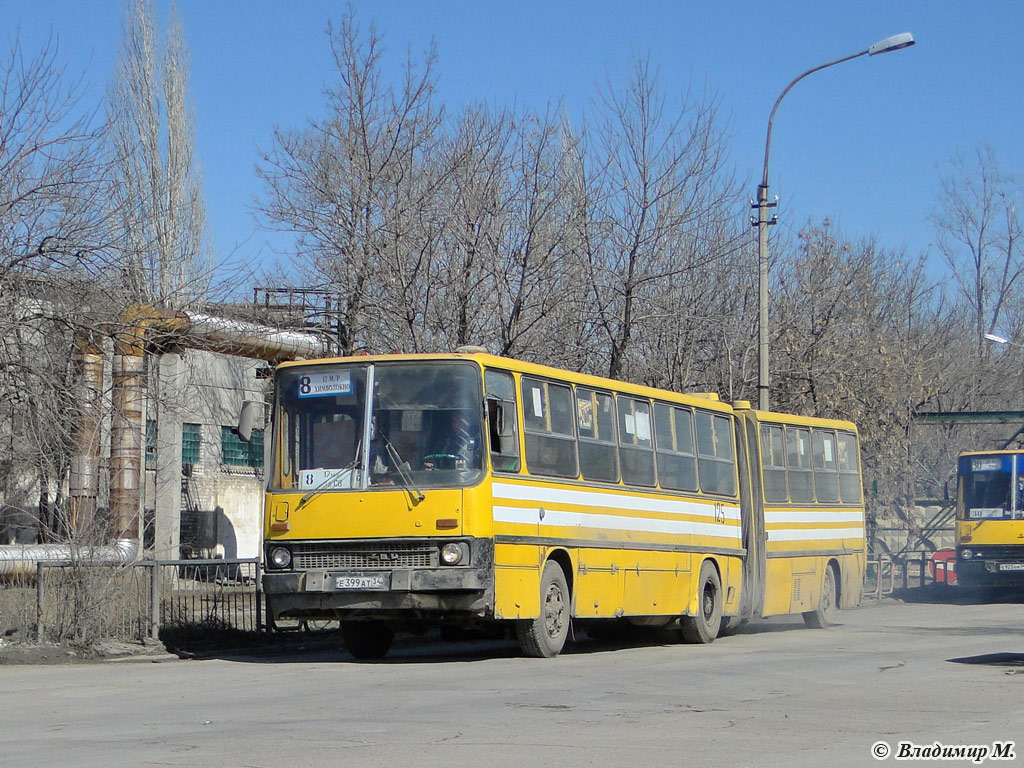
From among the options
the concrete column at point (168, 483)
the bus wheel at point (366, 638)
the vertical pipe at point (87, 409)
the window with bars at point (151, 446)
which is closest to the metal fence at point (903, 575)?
the concrete column at point (168, 483)

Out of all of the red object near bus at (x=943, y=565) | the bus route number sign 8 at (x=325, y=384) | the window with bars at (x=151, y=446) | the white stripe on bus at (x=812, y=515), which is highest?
the window with bars at (x=151, y=446)

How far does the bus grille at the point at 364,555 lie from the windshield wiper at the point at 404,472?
1.48ft

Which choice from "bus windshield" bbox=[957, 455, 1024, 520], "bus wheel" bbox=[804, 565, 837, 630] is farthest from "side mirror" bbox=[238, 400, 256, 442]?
"bus windshield" bbox=[957, 455, 1024, 520]

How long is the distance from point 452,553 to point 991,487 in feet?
63.7

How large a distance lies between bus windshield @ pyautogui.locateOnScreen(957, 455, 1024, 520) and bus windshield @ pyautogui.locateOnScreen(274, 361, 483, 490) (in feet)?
62.1

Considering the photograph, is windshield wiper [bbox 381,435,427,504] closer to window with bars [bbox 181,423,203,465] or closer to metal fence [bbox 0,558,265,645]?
metal fence [bbox 0,558,265,645]

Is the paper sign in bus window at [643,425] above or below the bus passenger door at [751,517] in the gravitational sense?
above

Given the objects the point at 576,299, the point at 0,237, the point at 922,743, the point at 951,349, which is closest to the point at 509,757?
the point at 922,743

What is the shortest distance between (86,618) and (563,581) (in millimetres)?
5206

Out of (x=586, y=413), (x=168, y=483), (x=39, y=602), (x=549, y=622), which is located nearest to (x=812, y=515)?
(x=586, y=413)

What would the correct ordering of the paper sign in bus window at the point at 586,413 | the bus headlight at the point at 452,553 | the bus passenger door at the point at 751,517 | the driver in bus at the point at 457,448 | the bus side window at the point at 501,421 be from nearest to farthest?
the bus headlight at the point at 452,553, the driver in bus at the point at 457,448, the bus side window at the point at 501,421, the paper sign in bus window at the point at 586,413, the bus passenger door at the point at 751,517

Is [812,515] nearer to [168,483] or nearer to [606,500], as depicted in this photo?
[606,500]

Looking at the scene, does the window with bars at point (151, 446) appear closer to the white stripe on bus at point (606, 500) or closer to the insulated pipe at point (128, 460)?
the insulated pipe at point (128, 460)

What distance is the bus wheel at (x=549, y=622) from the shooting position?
15.1m
